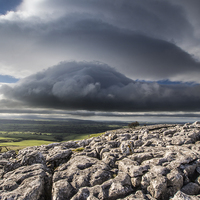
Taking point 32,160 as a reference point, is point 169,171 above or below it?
above

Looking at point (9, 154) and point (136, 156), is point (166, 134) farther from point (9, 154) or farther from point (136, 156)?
point (9, 154)

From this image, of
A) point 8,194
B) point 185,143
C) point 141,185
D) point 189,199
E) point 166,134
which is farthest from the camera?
point 166,134

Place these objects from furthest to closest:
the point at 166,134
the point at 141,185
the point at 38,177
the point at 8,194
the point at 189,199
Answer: the point at 166,134
the point at 38,177
the point at 141,185
the point at 8,194
the point at 189,199

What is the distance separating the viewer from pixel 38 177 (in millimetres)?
22797

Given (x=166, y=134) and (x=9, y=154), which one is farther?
(x=166, y=134)

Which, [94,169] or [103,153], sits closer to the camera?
→ [94,169]

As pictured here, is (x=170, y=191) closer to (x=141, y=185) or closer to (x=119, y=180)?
(x=141, y=185)

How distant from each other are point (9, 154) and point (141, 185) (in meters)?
44.0

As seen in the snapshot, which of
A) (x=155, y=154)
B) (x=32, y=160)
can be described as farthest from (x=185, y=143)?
(x=32, y=160)

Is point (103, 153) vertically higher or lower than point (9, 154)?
higher

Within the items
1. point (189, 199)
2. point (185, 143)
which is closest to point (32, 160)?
point (189, 199)

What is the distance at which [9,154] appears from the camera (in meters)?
43.7

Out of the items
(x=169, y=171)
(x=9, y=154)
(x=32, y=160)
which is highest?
(x=169, y=171)

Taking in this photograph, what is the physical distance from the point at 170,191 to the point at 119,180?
7.86 metres
